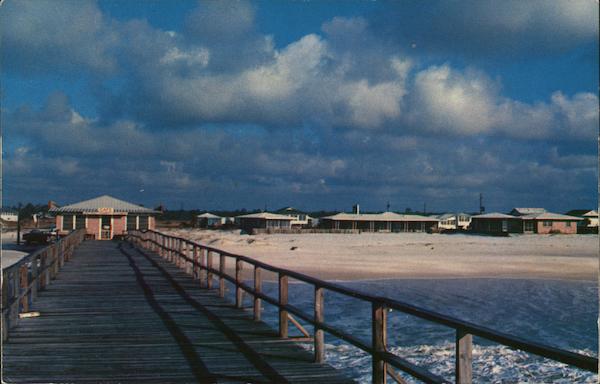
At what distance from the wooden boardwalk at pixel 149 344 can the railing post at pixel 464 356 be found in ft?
7.63

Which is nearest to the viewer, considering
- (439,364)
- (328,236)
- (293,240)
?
(439,364)

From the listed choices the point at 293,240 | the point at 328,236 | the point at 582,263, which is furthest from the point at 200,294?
the point at 328,236

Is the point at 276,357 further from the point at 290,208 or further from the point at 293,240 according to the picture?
the point at 290,208

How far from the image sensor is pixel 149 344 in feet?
23.9

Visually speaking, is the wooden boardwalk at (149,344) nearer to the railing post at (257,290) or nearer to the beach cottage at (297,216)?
the railing post at (257,290)

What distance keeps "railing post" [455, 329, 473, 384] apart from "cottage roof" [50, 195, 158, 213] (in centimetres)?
4160

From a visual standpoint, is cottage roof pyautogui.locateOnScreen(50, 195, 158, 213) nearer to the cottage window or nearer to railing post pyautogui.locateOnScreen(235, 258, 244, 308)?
the cottage window

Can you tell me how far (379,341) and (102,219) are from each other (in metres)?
41.3

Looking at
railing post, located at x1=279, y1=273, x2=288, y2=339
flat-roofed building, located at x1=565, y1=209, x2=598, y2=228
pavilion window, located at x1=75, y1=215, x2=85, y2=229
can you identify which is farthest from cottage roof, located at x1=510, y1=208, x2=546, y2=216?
railing post, located at x1=279, y1=273, x2=288, y2=339

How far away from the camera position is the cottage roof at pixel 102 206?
4294 cm

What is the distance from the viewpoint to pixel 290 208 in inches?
3981

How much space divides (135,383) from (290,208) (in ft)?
314

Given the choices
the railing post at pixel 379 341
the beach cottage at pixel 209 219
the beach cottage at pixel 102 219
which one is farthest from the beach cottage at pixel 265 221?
the railing post at pixel 379 341

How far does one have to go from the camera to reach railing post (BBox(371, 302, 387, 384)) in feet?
15.9
